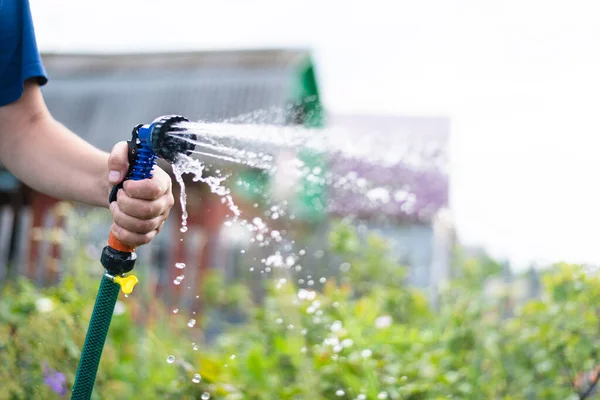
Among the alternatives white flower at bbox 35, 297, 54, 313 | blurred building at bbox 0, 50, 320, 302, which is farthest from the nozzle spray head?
blurred building at bbox 0, 50, 320, 302

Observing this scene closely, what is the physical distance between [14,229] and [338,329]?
4.99 meters

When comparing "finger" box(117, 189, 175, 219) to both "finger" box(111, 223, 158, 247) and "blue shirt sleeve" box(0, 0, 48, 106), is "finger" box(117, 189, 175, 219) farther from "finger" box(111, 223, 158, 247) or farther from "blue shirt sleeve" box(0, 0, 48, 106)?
"blue shirt sleeve" box(0, 0, 48, 106)

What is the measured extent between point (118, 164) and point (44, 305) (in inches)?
60.9

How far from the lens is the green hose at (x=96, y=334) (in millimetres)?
1055

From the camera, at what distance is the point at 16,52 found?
4.58ft

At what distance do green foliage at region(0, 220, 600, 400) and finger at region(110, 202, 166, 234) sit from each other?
0.79m

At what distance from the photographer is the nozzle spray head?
97cm

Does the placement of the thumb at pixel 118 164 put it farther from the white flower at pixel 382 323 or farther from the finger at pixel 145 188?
the white flower at pixel 382 323

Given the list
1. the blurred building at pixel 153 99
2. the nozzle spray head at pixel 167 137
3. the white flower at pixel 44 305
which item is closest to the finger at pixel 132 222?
the nozzle spray head at pixel 167 137

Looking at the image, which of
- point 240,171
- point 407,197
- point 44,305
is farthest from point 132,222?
point 407,197

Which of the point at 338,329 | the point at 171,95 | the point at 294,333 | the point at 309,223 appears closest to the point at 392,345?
the point at 338,329

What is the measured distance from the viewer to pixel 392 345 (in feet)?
7.41

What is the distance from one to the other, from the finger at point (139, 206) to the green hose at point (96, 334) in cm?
12

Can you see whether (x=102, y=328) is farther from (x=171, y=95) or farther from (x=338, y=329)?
(x=171, y=95)
